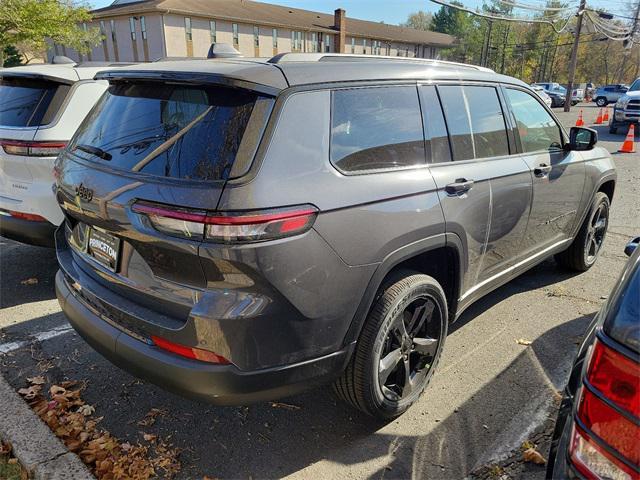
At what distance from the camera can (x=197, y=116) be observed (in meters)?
2.22

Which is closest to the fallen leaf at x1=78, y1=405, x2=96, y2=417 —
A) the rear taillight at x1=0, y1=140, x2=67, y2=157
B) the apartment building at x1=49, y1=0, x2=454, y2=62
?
the rear taillight at x1=0, y1=140, x2=67, y2=157

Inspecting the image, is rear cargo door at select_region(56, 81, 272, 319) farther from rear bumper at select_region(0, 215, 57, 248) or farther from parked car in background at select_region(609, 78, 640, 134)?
parked car in background at select_region(609, 78, 640, 134)

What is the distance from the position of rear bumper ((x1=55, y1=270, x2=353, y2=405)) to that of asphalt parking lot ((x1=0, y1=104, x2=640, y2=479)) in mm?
551

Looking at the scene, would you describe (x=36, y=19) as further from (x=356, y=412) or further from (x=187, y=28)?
(x=187, y=28)

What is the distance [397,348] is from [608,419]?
5.00 ft

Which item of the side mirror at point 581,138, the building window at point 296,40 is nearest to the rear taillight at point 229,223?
the side mirror at point 581,138

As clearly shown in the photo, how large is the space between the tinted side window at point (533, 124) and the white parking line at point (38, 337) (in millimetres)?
3758

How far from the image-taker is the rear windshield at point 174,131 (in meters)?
2.10

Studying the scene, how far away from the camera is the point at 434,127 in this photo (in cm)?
294

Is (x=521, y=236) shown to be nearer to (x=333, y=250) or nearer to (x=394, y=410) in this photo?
(x=394, y=410)

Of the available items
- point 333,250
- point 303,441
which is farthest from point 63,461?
point 333,250

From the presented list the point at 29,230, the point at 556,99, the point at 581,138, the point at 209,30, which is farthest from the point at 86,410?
the point at 209,30

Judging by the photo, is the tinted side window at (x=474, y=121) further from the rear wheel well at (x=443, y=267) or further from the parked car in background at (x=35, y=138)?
the parked car in background at (x=35, y=138)

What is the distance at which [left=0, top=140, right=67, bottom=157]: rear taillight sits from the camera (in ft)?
13.6
